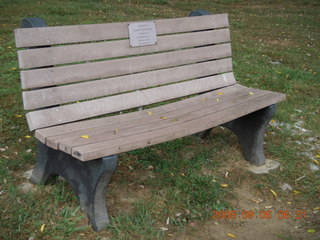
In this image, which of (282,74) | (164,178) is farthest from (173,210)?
(282,74)

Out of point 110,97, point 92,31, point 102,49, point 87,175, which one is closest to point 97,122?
point 110,97

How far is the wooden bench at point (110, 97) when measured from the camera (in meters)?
2.55

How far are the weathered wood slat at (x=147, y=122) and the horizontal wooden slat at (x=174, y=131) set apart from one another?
0.06m

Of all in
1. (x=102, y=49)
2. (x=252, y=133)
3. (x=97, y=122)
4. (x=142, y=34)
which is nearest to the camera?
(x=97, y=122)

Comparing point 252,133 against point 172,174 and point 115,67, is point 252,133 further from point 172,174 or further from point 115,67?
point 115,67

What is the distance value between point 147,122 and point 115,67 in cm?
53

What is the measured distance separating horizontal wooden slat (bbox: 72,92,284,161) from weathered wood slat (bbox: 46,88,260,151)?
63 mm

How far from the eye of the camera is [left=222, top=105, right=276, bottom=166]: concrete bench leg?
11.5 ft

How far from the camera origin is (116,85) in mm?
3096

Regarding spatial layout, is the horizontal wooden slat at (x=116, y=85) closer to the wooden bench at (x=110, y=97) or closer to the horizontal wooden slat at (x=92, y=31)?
the wooden bench at (x=110, y=97)

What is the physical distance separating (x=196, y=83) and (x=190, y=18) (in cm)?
58
